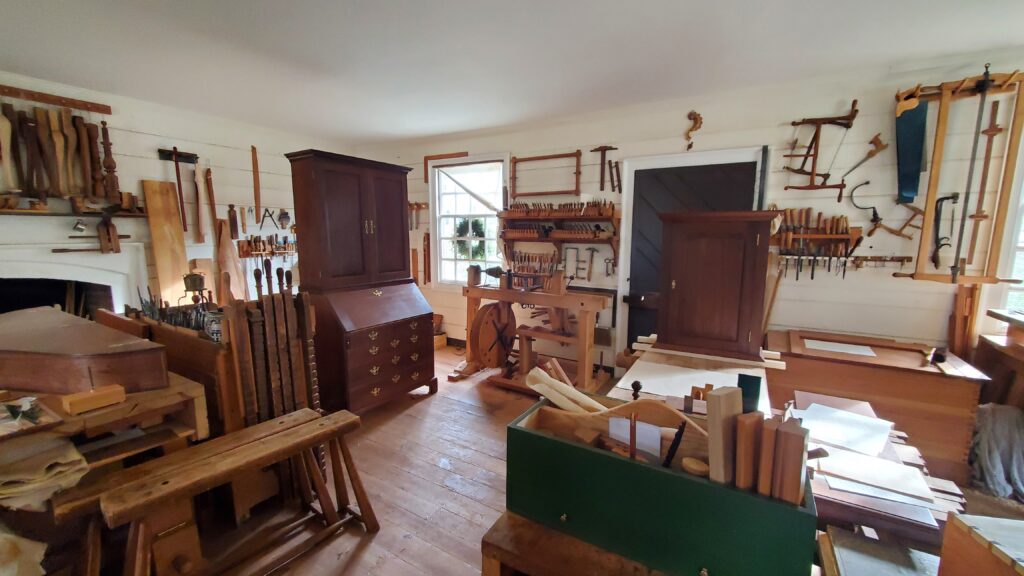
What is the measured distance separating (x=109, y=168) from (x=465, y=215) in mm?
3121

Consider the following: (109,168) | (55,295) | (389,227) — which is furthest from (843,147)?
(55,295)

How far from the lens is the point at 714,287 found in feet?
7.00

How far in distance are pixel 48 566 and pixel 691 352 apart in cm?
304

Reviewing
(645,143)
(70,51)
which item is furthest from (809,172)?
(70,51)

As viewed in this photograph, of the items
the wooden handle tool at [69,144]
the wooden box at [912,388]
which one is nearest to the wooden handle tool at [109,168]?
the wooden handle tool at [69,144]

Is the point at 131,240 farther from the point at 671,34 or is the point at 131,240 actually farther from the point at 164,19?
the point at 671,34

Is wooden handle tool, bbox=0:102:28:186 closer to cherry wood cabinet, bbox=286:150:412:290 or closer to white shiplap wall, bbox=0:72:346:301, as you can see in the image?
white shiplap wall, bbox=0:72:346:301

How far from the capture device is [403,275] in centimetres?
352

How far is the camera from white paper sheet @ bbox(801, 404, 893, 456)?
1403 mm

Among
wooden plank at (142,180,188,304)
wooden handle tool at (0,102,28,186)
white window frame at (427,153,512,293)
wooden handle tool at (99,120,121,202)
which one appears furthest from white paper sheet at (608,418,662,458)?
wooden handle tool at (0,102,28,186)

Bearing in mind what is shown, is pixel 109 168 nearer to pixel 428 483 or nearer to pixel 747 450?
pixel 428 483

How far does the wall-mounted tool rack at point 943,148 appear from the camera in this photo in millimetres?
2357

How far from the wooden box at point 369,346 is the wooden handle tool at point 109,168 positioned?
6.36ft

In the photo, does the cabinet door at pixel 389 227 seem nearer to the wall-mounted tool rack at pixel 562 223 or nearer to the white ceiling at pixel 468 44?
the white ceiling at pixel 468 44
